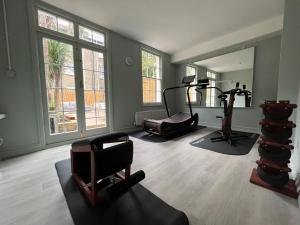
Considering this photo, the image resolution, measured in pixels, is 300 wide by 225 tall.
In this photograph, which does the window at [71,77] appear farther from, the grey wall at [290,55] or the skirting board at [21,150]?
the grey wall at [290,55]

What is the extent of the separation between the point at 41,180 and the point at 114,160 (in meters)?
1.15

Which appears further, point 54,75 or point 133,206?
point 54,75

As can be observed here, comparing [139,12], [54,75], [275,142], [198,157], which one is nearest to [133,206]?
[198,157]

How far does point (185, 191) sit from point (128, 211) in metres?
0.61

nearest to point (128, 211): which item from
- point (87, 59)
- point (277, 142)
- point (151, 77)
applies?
point (277, 142)

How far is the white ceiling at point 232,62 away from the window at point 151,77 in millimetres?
1609

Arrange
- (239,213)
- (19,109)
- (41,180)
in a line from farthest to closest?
(19,109) → (41,180) → (239,213)

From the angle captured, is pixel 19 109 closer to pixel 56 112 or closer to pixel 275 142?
pixel 56 112

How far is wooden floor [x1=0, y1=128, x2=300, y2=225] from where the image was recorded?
1.11 m

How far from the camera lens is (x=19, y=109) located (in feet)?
7.87

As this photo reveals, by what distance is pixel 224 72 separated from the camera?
432 cm

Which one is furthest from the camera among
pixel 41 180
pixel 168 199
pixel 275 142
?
pixel 41 180

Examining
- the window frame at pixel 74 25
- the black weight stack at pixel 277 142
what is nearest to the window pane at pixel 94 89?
the window frame at pixel 74 25

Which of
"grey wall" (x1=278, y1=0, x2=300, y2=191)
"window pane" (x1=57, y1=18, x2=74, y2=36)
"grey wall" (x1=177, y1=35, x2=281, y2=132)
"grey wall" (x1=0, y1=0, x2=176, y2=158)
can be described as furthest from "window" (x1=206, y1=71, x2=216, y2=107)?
"grey wall" (x1=0, y1=0, x2=176, y2=158)
